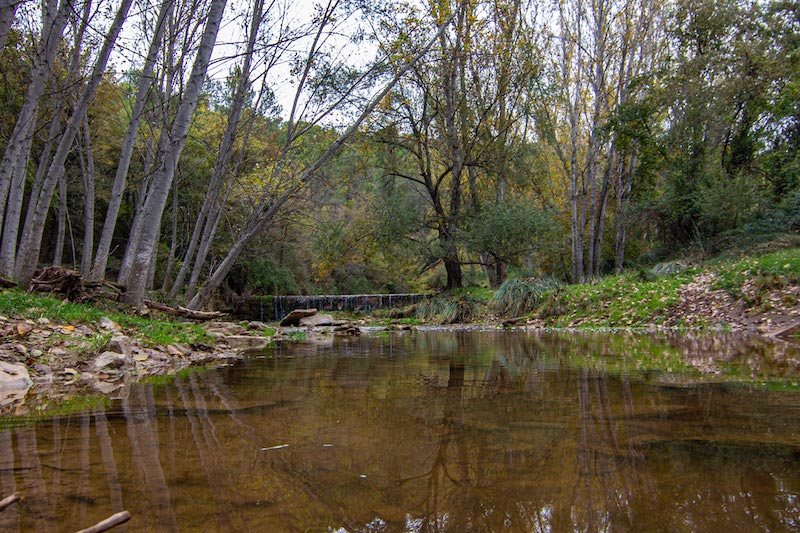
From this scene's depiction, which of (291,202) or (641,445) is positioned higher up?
(291,202)

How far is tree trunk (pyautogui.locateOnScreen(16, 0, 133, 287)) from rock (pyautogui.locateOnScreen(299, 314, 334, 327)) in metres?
7.03

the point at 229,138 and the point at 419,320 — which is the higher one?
the point at 229,138

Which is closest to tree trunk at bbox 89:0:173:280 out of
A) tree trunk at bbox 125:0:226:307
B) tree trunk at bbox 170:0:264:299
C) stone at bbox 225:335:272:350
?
tree trunk at bbox 170:0:264:299

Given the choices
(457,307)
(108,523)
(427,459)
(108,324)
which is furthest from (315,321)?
(108,523)

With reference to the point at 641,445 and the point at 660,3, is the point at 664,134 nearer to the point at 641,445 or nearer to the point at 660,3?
the point at 660,3

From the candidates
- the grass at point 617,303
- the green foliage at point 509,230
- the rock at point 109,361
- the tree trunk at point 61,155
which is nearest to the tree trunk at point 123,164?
the tree trunk at point 61,155

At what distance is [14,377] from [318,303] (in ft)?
57.5

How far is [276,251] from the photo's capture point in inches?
870

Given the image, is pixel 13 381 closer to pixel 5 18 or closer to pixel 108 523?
pixel 108 523

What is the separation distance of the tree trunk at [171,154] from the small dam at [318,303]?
12.6 m

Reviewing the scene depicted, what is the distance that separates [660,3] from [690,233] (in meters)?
8.17

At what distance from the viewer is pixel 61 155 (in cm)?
786

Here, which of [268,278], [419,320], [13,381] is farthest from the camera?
[268,278]

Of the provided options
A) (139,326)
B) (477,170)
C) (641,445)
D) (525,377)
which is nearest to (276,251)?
(477,170)
